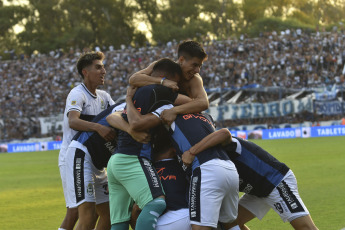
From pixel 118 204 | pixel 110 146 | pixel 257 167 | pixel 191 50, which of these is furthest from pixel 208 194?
pixel 110 146

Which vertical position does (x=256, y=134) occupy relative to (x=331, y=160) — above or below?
below

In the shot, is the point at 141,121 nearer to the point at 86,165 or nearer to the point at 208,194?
the point at 208,194

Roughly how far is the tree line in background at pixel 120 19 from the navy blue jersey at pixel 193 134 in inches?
2339

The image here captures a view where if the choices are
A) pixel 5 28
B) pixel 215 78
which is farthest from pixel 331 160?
pixel 5 28

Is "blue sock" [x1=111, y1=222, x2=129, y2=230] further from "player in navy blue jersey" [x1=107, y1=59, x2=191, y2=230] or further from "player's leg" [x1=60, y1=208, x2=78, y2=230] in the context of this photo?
"player's leg" [x1=60, y1=208, x2=78, y2=230]

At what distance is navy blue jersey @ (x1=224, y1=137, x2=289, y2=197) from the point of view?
5.46 meters

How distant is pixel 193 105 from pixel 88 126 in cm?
152

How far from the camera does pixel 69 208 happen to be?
6.69m

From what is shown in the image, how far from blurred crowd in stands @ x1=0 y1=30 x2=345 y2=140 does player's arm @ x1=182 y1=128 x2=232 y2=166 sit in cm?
2732

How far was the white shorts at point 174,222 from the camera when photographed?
17.0 ft

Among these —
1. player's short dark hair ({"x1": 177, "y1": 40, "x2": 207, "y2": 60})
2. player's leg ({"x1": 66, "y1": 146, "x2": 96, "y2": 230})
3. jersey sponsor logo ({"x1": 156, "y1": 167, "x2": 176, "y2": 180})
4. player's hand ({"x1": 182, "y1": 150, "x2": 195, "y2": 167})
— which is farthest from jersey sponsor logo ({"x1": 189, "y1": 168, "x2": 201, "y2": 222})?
player's leg ({"x1": 66, "y1": 146, "x2": 96, "y2": 230})

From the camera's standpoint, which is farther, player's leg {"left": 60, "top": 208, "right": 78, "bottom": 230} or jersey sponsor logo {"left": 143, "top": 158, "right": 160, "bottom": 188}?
player's leg {"left": 60, "top": 208, "right": 78, "bottom": 230}

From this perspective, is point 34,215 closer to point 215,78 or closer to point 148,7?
point 215,78

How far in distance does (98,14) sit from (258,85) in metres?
44.1
